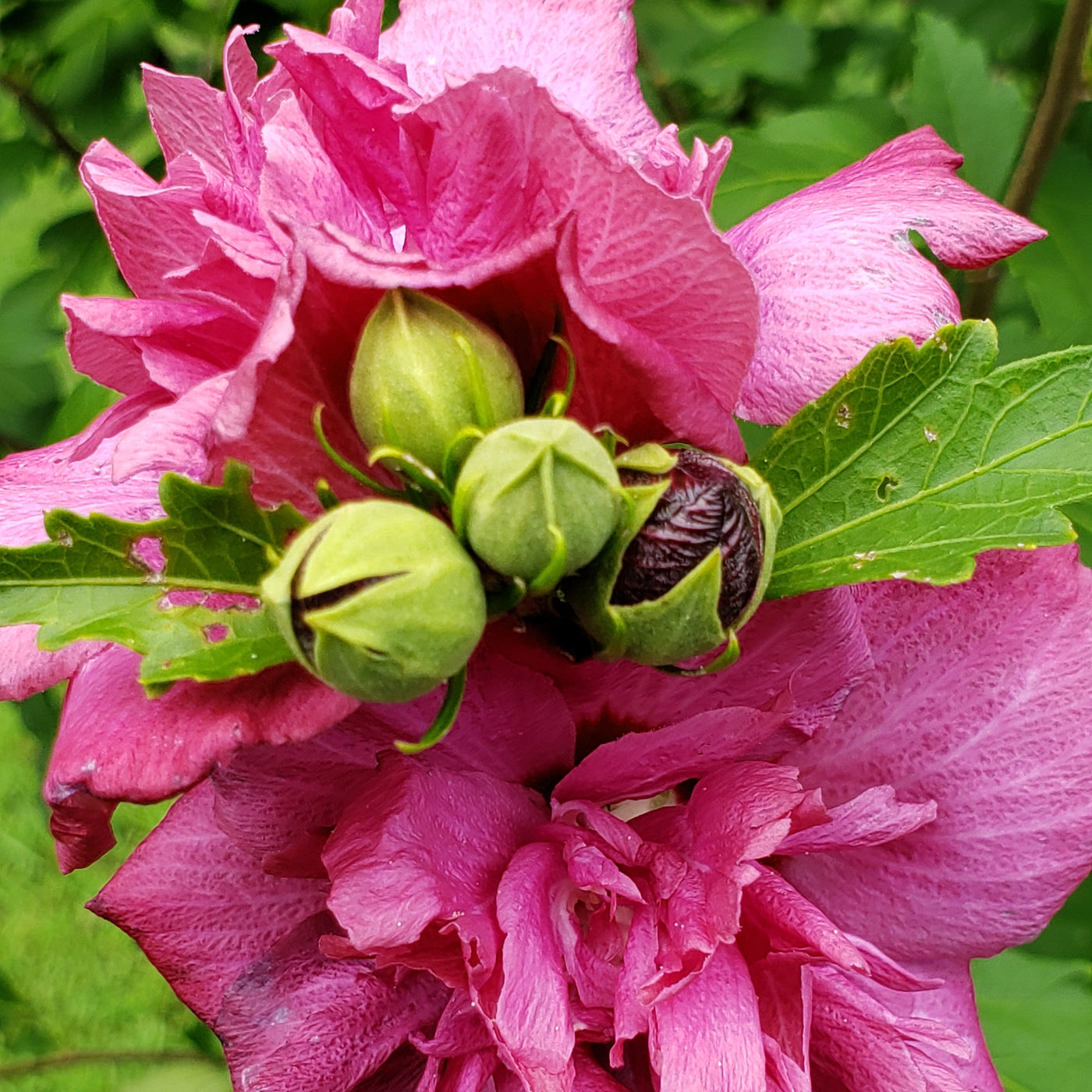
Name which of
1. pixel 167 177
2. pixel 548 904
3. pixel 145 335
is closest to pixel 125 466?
pixel 145 335

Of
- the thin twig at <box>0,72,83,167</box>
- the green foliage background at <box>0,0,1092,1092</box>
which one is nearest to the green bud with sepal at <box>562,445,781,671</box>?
the green foliage background at <box>0,0,1092,1092</box>

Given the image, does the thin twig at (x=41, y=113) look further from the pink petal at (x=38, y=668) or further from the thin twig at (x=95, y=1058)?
the pink petal at (x=38, y=668)

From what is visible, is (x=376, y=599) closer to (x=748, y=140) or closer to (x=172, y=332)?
(x=172, y=332)

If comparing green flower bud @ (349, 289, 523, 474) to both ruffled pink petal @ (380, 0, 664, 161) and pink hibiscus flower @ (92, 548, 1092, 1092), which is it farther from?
ruffled pink petal @ (380, 0, 664, 161)

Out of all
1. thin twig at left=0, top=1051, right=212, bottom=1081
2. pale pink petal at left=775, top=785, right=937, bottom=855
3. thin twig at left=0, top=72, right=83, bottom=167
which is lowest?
thin twig at left=0, top=1051, right=212, bottom=1081

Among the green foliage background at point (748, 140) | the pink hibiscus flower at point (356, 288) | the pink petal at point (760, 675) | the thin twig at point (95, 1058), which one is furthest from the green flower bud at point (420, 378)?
the thin twig at point (95, 1058)

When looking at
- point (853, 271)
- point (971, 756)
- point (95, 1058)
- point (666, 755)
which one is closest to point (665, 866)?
point (666, 755)
